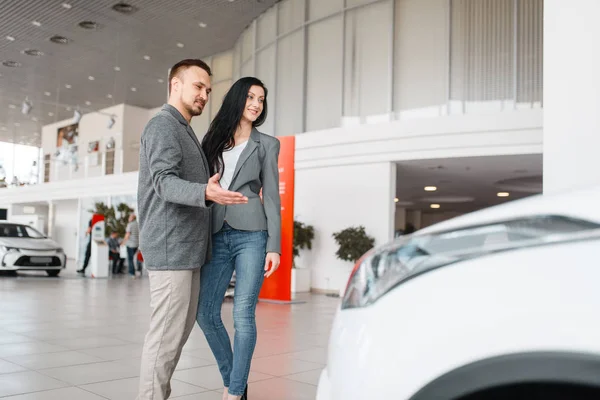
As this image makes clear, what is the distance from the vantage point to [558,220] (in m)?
0.84

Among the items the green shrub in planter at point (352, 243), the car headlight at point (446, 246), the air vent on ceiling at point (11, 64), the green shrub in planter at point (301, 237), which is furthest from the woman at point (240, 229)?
the air vent on ceiling at point (11, 64)

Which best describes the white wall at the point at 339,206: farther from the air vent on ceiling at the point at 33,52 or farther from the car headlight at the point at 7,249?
the air vent on ceiling at the point at 33,52

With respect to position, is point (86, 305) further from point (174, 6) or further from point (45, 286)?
point (174, 6)

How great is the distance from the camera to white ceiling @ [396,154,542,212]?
10.4m

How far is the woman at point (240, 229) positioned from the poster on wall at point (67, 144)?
21520 mm

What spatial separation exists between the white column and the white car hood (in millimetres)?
10618

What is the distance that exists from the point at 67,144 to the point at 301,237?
58.5 ft

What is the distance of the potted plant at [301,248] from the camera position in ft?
35.9

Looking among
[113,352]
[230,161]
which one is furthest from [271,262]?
[113,352]

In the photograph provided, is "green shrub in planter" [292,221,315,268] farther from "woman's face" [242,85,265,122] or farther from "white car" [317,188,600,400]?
"white car" [317,188,600,400]

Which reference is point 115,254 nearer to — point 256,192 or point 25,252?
point 25,252

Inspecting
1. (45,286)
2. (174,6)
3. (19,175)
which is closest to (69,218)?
(19,175)

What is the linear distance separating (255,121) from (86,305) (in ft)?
17.6

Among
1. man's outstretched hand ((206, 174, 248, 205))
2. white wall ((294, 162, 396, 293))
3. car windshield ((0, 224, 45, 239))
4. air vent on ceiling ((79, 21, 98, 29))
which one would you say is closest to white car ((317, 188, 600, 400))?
man's outstretched hand ((206, 174, 248, 205))
